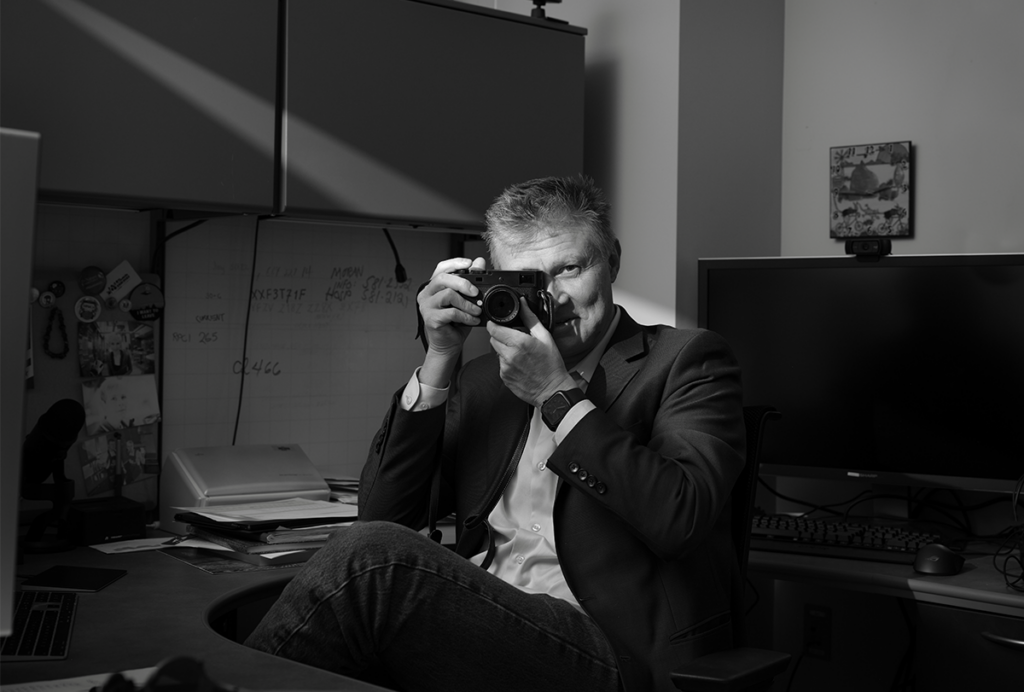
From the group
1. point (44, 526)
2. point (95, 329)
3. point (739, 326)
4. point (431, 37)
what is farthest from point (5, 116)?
point (739, 326)

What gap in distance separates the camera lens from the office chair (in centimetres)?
45

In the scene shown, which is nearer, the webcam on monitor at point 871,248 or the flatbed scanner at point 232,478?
the flatbed scanner at point 232,478

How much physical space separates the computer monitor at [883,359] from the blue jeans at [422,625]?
36.6 inches

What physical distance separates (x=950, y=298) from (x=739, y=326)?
44cm

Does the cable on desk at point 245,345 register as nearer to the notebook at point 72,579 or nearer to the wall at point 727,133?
the notebook at point 72,579

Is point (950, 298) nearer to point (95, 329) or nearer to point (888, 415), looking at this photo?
point (888, 415)

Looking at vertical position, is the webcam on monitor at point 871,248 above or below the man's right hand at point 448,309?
above

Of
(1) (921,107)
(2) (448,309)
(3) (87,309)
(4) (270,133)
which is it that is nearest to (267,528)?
(2) (448,309)

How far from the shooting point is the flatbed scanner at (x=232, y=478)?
1.98m

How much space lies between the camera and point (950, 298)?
2.06 metres

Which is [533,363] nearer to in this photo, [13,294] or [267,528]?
[267,528]

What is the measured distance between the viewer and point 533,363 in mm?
1521

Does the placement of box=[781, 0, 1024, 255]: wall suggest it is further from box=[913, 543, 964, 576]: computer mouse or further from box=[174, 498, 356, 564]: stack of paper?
box=[174, 498, 356, 564]: stack of paper

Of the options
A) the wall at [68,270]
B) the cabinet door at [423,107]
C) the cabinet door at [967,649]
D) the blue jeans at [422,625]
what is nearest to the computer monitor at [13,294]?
the blue jeans at [422,625]
